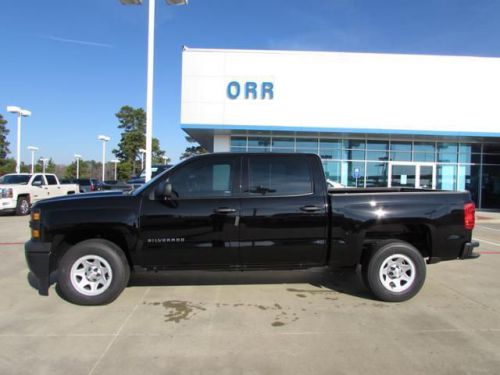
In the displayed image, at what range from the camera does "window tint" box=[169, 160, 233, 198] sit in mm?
5199

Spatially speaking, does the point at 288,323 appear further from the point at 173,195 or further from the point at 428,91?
the point at 428,91

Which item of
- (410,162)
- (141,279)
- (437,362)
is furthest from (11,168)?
(437,362)

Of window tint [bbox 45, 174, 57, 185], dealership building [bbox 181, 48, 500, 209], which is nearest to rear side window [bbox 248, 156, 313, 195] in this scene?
dealership building [bbox 181, 48, 500, 209]

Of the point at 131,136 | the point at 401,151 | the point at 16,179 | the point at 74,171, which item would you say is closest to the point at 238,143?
the point at 401,151

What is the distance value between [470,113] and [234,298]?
59.0 ft

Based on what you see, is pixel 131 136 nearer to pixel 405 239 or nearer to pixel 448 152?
pixel 448 152

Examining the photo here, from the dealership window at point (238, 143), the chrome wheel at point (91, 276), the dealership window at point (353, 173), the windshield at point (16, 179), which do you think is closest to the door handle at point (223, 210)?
the chrome wheel at point (91, 276)

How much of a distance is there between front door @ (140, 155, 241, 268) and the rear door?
0.18m

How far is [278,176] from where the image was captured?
5.35 metres

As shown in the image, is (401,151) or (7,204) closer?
(7,204)

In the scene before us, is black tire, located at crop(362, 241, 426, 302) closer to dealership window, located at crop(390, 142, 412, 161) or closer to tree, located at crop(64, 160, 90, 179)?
dealership window, located at crop(390, 142, 412, 161)

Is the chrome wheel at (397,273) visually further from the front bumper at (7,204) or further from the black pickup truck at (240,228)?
the front bumper at (7,204)

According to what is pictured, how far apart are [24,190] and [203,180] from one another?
14.0 m

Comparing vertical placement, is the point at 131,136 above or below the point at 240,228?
above
